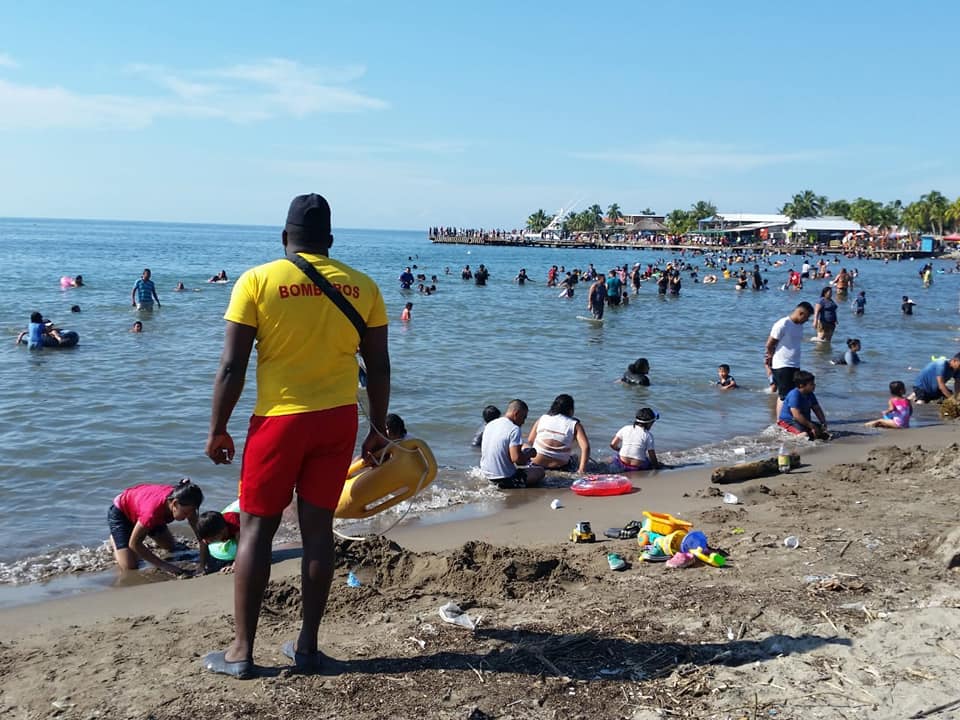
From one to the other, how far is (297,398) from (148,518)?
10.6 feet

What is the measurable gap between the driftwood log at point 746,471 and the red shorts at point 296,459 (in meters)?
5.54

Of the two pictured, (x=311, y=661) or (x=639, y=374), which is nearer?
(x=311, y=661)

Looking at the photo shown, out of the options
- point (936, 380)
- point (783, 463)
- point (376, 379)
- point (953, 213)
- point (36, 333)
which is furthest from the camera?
point (953, 213)

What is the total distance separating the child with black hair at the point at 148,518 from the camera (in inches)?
230

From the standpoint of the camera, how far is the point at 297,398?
3.29m

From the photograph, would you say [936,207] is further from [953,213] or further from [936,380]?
[936,380]

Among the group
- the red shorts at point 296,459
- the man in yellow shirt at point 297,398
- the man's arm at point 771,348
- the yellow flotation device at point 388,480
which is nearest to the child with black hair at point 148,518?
the yellow flotation device at point 388,480

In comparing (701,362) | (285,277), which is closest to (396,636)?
(285,277)

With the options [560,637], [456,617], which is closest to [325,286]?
[456,617]

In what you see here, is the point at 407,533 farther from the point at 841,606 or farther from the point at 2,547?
the point at 841,606

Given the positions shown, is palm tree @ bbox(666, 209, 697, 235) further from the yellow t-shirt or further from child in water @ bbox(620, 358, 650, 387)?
the yellow t-shirt

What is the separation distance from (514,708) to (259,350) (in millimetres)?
1669

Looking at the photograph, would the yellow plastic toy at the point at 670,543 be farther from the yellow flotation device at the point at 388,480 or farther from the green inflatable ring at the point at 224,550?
the green inflatable ring at the point at 224,550

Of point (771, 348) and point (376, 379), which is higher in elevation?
point (376, 379)
